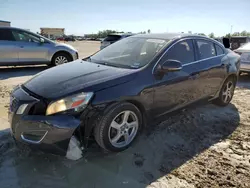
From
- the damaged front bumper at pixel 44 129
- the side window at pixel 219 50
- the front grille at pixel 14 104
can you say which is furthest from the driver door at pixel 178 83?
the front grille at pixel 14 104

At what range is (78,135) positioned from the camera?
2.62 meters

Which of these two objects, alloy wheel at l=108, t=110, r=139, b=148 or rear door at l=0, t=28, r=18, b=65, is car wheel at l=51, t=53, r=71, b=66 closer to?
rear door at l=0, t=28, r=18, b=65

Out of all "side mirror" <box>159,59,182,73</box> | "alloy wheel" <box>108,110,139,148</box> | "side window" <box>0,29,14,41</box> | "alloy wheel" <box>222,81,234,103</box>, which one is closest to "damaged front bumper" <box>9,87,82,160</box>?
"alloy wheel" <box>108,110,139,148</box>

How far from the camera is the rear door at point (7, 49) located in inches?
305

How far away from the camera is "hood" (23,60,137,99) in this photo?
2.62 m

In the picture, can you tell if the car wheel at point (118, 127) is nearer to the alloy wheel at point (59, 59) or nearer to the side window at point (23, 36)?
the alloy wheel at point (59, 59)

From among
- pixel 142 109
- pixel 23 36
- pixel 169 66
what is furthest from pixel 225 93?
pixel 23 36

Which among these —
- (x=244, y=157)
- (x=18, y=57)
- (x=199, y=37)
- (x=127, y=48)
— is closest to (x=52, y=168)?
(x=127, y=48)

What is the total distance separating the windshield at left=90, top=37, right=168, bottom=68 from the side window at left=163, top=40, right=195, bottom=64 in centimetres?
17

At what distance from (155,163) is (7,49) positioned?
701 centimetres

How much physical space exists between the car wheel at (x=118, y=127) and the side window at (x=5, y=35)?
671 centimetres

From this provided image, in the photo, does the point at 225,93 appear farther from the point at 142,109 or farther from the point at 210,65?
the point at 142,109

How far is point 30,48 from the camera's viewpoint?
321 inches

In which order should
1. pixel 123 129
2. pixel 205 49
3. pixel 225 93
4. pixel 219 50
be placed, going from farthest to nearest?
pixel 225 93 → pixel 219 50 → pixel 205 49 → pixel 123 129
